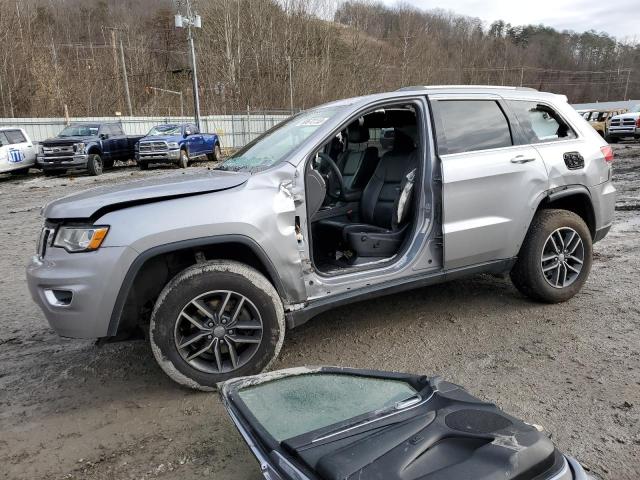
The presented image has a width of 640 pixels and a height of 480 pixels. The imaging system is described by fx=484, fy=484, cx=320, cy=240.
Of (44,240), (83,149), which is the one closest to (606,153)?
(44,240)

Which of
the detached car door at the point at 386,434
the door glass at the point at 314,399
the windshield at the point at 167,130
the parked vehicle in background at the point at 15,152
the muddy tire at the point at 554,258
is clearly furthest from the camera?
the windshield at the point at 167,130

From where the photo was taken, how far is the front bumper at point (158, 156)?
1895cm

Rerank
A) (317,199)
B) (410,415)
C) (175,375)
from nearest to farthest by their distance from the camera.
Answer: (410,415) → (175,375) → (317,199)

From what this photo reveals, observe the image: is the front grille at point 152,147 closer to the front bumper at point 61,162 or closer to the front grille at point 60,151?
the front bumper at point 61,162

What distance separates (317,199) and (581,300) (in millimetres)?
2655

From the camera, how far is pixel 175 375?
2916 mm

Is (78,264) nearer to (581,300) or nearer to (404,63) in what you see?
(581,300)

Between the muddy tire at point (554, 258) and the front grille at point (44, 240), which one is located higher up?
the front grille at point (44, 240)

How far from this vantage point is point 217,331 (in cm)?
295

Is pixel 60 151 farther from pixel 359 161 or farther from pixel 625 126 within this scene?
pixel 625 126

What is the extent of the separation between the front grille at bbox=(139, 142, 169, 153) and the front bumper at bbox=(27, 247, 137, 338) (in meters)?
17.1

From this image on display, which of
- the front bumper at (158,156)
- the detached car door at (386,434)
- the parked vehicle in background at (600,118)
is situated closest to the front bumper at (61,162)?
the front bumper at (158,156)

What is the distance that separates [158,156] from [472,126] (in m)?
17.0

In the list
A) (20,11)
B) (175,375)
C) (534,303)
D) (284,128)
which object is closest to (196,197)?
(175,375)
